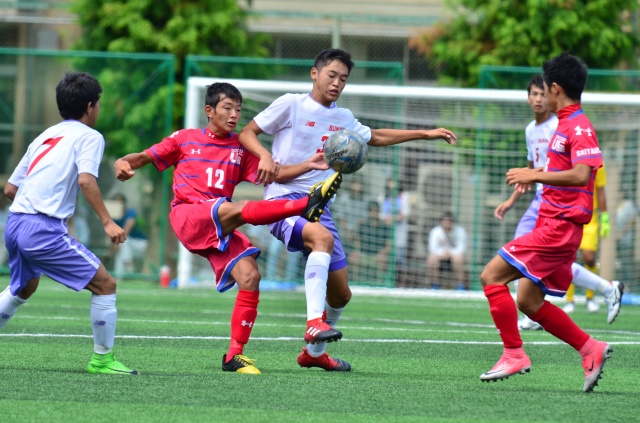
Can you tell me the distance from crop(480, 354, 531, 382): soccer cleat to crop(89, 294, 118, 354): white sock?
2.07 meters

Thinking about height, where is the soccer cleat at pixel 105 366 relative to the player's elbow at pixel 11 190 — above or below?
below

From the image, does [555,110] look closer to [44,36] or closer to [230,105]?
[230,105]

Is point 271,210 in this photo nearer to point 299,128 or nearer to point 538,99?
point 299,128

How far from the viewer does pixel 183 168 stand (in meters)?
6.91

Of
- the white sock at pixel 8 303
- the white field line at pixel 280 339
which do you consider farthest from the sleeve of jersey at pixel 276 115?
the white field line at pixel 280 339

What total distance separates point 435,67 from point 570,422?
14224 millimetres

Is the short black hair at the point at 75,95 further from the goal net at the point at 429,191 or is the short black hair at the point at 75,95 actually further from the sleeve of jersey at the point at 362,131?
the goal net at the point at 429,191

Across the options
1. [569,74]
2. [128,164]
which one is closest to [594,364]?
[569,74]

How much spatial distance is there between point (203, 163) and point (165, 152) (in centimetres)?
27

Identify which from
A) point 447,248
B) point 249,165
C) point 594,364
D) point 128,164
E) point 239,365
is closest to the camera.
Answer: point 594,364

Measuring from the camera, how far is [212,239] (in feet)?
21.6

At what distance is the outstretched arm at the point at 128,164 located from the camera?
21.2ft

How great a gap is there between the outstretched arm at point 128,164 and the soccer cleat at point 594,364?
2.78 meters

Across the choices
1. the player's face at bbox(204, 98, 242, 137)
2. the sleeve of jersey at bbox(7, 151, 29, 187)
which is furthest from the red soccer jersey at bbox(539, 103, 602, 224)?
the sleeve of jersey at bbox(7, 151, 29, 187)
